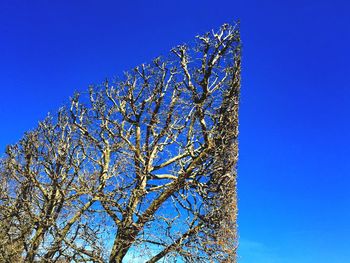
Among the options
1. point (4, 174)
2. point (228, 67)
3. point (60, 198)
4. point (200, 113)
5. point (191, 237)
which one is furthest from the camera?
point (4, 174)

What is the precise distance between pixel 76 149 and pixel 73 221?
3.71 m

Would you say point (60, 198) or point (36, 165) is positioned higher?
point (36, 165)

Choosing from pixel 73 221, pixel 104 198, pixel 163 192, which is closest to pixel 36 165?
pixel 73 221

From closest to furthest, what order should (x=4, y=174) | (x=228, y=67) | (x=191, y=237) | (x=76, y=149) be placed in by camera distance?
(x=191, y=237), (x=228, y=67), (x=76, y=149), (x=4, y=174)

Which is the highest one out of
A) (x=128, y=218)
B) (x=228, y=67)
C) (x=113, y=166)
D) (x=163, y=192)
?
(x=228, y=67)

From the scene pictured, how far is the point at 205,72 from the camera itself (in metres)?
12.7

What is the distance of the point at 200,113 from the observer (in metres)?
12.4

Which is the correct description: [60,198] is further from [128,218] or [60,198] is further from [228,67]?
[228,67]

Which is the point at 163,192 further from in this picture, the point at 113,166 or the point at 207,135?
the point at 113,166

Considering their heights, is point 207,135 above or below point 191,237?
above

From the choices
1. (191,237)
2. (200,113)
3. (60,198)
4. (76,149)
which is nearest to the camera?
(191,237)

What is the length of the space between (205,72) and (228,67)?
4.65 ft

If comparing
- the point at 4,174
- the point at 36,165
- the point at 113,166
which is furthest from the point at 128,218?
the point at 4,174

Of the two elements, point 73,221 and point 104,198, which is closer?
point 104,198
